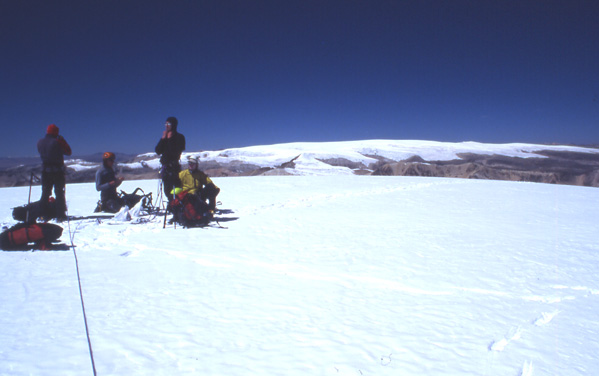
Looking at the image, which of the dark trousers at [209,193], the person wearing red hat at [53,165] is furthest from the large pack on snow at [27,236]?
the dark trousers at [209,193]

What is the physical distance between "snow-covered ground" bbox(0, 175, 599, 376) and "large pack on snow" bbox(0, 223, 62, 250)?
0.58 ft

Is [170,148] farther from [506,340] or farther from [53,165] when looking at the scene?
[506,340]

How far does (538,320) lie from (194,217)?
169 inches

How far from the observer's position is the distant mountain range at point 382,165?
21172mm

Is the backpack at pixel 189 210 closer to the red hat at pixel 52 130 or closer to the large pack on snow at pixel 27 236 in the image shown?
the large pack on snow at pixel 27 236

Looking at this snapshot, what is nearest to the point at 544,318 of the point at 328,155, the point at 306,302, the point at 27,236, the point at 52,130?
the point at 306,302

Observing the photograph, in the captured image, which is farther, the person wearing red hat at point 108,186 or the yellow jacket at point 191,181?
the person wearing red hat at point 108,186

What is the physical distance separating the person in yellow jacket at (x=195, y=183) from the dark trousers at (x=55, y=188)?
1761 millimetres

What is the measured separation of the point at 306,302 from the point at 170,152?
3.91m

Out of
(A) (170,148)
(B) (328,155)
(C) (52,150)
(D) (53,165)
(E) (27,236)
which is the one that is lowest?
(E) (27,236)

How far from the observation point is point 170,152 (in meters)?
5.58

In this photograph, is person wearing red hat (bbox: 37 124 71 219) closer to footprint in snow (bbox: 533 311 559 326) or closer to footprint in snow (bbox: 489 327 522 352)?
footprint in snow (bbox: 489 327 522 352)

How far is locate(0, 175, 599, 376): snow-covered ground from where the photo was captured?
1.86 metres

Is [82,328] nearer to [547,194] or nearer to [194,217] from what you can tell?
[194,217]
